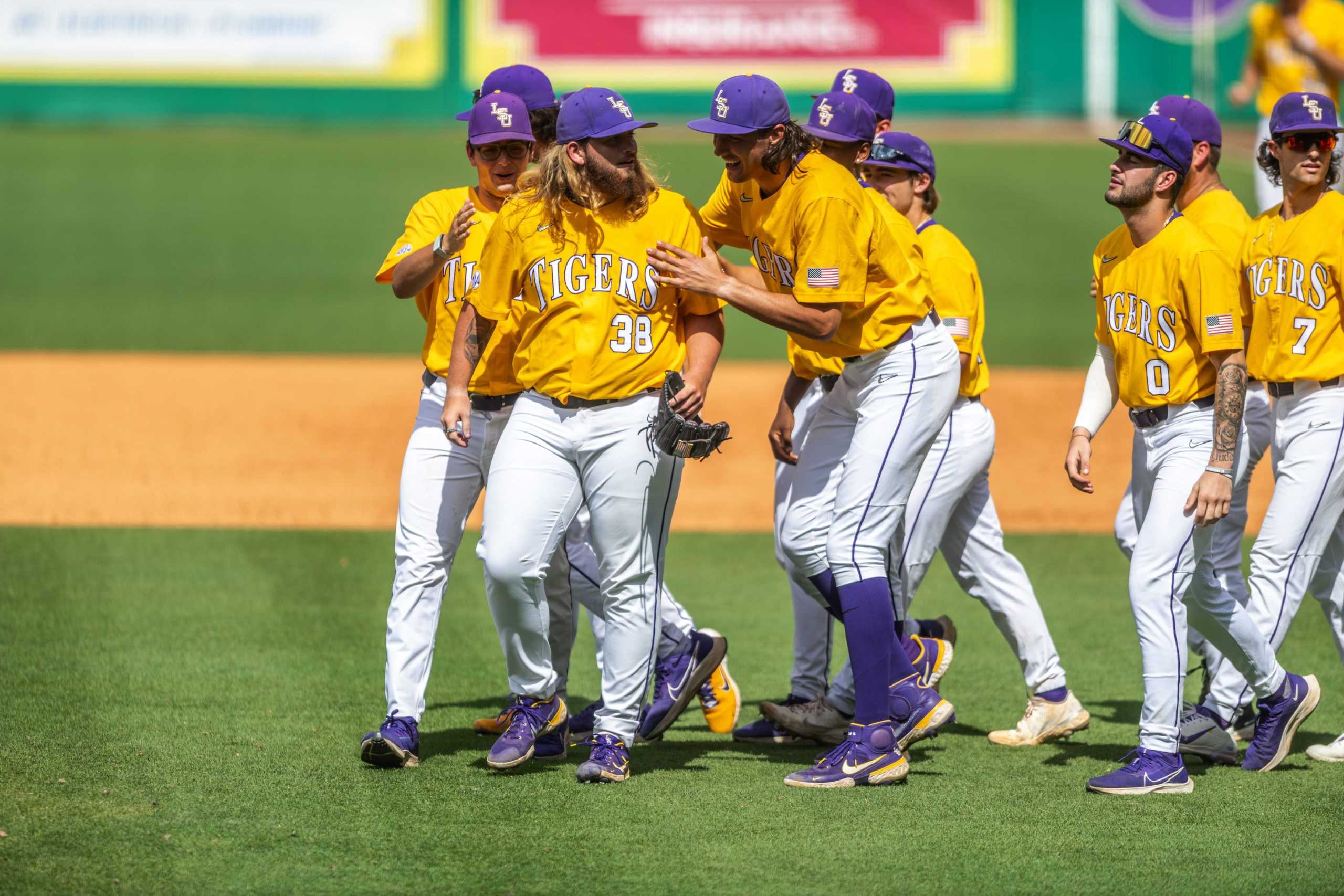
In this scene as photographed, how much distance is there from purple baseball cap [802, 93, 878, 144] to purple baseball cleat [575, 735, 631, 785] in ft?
7.02

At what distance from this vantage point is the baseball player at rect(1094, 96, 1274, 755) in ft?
17.7

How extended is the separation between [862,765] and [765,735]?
0.84 m

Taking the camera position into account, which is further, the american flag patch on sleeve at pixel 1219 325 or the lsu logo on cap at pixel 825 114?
the lsu logo on cap at pixel 825 114

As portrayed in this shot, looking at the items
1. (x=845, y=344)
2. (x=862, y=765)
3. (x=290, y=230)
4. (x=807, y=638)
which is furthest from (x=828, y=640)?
(x=290, y=230)

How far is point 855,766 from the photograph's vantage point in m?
4.96

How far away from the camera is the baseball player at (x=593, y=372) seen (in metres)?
4.87

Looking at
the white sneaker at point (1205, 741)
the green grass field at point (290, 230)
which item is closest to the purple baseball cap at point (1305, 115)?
the white sneaker at point (1205, 741)

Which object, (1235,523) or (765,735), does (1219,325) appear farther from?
(765,735)

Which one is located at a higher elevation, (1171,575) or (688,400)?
(688,400)

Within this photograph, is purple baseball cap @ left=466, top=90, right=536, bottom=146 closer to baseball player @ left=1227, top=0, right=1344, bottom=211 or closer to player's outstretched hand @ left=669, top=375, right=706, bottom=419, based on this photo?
player's outstretched hand @ left=669, top=375, right=706, bottom=419

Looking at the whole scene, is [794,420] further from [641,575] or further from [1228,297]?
[1228,297]

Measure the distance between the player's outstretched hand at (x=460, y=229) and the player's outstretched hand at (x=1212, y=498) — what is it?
96.9 inches

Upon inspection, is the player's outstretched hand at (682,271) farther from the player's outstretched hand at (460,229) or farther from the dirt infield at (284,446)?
the dirt infield at (284,446)

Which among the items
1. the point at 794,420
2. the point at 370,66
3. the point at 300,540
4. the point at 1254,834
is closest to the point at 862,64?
the point at 370,66
